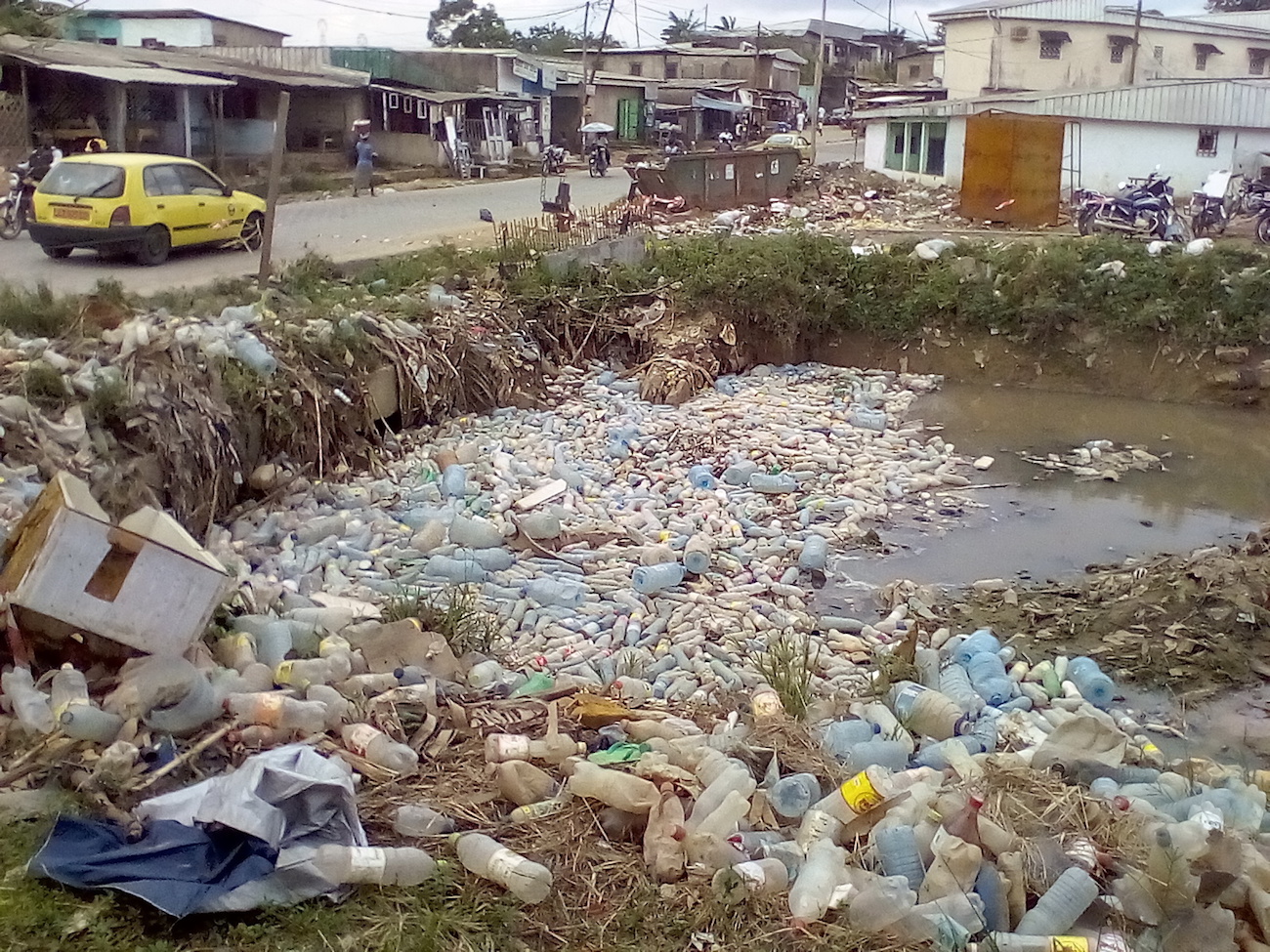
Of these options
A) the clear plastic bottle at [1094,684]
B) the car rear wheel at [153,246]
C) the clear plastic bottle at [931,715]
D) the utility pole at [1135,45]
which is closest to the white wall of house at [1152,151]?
the utility pole at [1135,45]

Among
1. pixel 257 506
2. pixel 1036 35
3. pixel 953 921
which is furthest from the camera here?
pixel 1036 35

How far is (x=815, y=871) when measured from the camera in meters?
3.13

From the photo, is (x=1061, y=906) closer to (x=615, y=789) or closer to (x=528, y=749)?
(x=615, y=789)

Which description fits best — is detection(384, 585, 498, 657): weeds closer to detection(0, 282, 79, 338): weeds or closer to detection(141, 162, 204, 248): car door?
detection(0, 282, 79, 338): weeds

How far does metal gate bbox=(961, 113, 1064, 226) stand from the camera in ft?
58.6

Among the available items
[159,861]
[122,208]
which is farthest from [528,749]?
[122,208]

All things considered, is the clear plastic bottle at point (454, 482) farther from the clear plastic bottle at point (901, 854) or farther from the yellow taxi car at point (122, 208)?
the yellow taxi car at point (122, 208)

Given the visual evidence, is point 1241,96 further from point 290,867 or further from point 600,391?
point 290,867

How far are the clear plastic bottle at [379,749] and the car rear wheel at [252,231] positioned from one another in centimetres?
1004

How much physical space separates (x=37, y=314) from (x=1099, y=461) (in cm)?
784

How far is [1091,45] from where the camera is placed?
107 feet

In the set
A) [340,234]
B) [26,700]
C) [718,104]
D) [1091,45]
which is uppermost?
[1091,45]

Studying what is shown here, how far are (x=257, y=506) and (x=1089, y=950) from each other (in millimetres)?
5035

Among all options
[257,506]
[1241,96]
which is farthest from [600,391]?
[1241,96]
